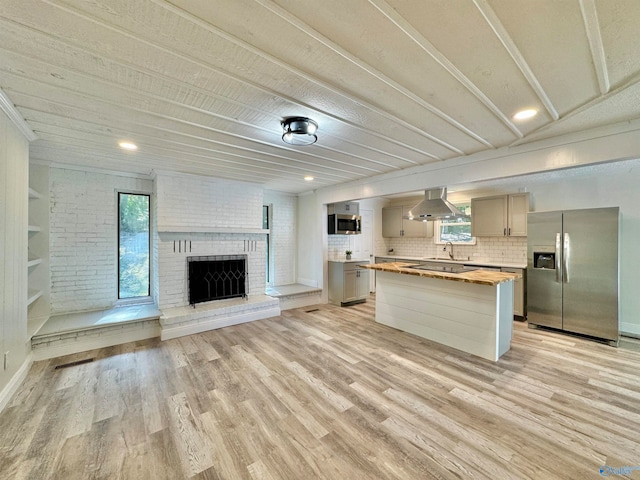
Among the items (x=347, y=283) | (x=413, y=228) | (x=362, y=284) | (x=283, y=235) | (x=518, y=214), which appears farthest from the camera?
(x=413, y=228)

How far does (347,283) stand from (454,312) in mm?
2466

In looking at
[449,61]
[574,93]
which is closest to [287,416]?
[449,61]

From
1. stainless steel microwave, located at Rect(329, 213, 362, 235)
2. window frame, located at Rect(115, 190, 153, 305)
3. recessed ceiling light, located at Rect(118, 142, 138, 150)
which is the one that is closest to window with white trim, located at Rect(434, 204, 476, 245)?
stainless steel microwave, located at Rect(329, 213, 362, 235)

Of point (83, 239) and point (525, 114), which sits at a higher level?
point (525, 114)

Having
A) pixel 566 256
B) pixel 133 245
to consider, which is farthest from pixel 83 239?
pixel 566 256

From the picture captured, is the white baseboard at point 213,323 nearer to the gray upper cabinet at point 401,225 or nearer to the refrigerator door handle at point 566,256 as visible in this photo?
the gray upper cabinet at point 401,225

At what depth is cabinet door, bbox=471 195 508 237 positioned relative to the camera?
497 cm

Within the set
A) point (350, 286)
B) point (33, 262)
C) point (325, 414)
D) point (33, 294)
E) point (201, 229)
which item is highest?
point (201, 229)

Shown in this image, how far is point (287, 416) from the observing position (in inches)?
83.0

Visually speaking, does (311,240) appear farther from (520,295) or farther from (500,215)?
(520,295)

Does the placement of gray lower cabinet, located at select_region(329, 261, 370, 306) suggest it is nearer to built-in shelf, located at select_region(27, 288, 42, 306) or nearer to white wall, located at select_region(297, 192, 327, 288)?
white wall, located at select_region(297, 192, 327, 288)

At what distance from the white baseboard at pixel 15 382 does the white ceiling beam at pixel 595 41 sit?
4.67 meters

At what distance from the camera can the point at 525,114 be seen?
2242 mm

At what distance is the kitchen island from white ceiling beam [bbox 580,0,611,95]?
6.41 feet
